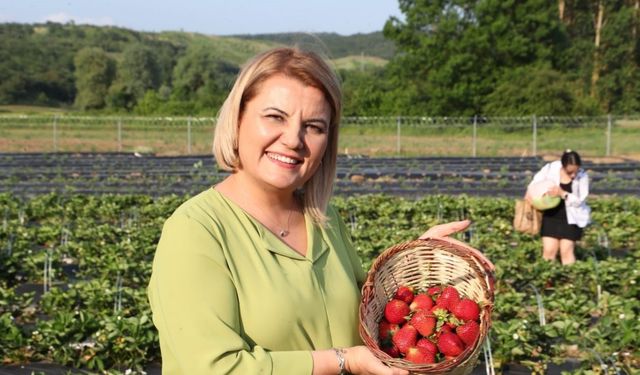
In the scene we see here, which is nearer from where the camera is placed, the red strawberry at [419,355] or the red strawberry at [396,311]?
the red strawberry at [419,355]

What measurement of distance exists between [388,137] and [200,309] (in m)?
28.0

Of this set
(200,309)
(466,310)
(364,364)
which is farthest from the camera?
(466,310)

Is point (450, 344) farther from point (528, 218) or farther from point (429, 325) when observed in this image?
point (528, 218)

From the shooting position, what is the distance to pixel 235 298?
73.1 inches

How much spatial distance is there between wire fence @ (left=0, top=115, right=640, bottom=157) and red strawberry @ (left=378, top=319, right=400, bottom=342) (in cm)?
2160

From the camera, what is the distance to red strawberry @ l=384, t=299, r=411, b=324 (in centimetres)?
223

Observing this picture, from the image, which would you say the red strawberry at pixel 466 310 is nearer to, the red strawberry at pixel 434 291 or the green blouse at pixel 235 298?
the red strawberry at pixel 434 291

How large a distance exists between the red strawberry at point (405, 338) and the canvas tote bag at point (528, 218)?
6.22 metres

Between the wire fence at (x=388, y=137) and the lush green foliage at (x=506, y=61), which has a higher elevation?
the lush green foliage at (x=506, y=61)

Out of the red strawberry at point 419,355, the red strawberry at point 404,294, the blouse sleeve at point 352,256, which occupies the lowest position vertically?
the red strawberry at point 419,355

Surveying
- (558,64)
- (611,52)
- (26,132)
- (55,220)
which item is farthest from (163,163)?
(611,52)

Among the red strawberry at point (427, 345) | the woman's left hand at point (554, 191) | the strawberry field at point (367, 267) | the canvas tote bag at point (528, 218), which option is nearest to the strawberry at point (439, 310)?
the red strawberry at point (427, 345)

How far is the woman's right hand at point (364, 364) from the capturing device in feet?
6.37

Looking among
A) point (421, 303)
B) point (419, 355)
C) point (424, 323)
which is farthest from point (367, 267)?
point (419, 355)
